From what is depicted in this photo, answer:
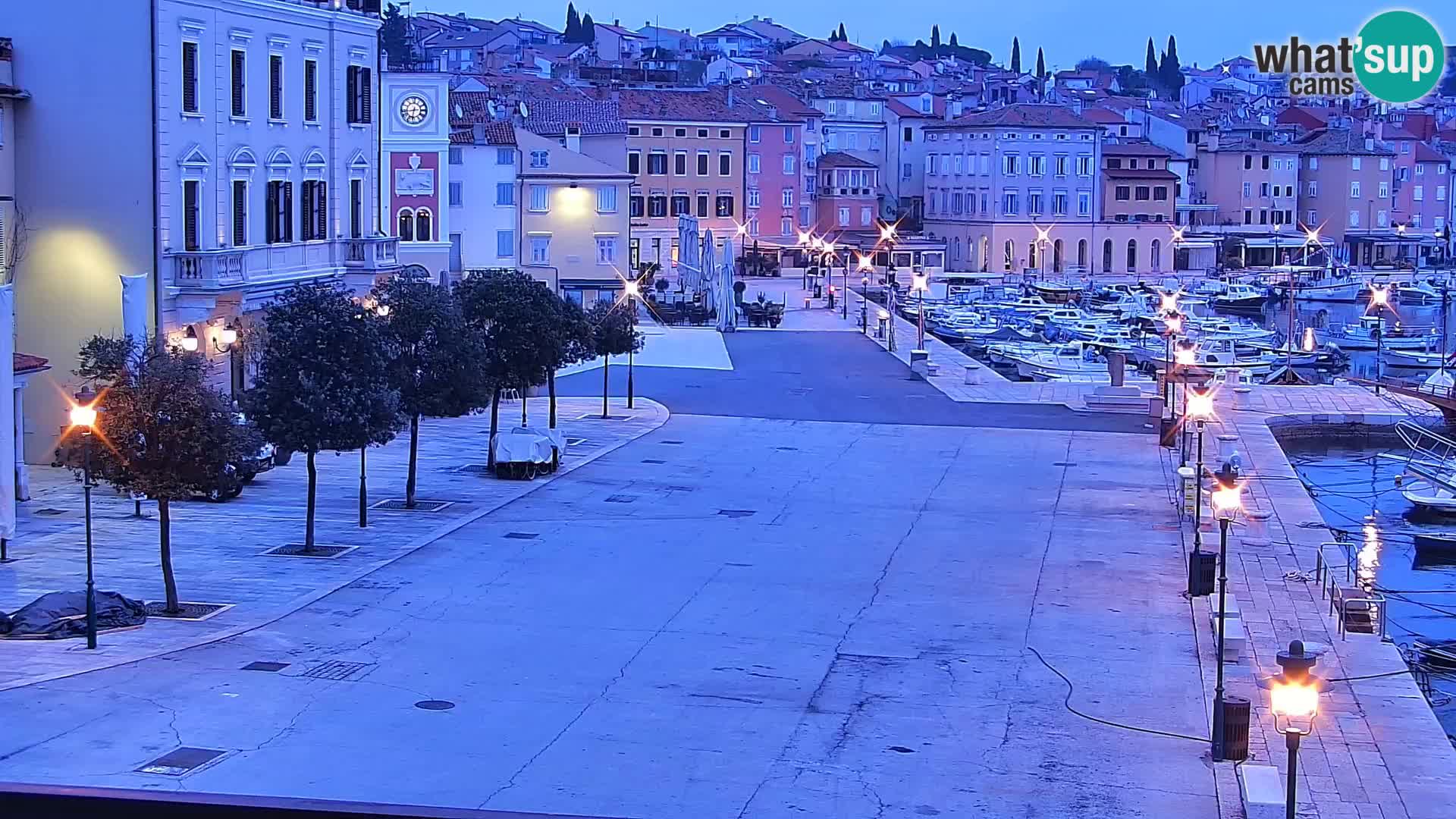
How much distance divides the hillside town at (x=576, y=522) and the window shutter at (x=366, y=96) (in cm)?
19

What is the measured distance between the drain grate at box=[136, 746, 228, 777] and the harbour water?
1348 cm

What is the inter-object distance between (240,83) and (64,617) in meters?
18.1

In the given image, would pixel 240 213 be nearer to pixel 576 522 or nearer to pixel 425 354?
pixel 425 354

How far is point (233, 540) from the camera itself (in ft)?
86.8

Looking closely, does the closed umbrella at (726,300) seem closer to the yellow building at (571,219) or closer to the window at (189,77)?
the yellow building at (571,219)

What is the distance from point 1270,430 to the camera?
4572 cm

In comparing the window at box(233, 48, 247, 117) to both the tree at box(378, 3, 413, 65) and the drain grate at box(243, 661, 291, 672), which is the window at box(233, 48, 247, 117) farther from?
the tree at box(378, 3, 413, 65)

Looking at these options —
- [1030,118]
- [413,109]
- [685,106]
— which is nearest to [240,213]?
[413,109]

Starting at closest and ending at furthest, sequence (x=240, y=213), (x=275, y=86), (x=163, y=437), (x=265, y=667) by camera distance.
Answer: (x=265, y=667) → (x=163, y=437) → (x=240, y=213) → (x=275, y=86)

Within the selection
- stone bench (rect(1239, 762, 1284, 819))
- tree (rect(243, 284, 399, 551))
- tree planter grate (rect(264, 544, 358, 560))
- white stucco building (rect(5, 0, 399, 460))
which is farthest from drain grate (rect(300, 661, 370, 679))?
white stucco building (rect(5, 0, 399, 460))

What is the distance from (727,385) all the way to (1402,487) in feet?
62.0

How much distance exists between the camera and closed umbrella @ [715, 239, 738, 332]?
2714 inches

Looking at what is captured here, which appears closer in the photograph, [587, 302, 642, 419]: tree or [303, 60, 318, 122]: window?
[303, 60, 318, 122]: window

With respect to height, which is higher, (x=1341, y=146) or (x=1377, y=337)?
(x=1341, y=146)
